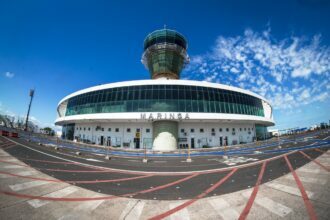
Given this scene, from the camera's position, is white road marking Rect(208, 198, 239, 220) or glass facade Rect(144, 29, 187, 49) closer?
white road marking Rect(208, 198, 239, 220)

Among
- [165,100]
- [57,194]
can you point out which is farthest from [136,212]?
[165,100]

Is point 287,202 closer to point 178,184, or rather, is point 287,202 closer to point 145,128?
point 178,184

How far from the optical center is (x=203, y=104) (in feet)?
101

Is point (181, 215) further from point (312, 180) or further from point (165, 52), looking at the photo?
point (165, 52)

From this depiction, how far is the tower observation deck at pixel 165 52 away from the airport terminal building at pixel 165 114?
1349 centimetres

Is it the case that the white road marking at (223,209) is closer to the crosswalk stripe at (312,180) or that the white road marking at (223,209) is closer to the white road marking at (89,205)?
the white road marking at (89,205)

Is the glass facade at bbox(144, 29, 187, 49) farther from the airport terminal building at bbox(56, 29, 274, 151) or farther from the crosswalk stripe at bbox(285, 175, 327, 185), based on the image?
the crosswalk stripe at bbox(285, 175, 327, 185)

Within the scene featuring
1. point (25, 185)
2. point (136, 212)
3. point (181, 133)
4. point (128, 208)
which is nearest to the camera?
point (136, 212)

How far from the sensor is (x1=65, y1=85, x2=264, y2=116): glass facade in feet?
96.3

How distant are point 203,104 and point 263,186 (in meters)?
24.7

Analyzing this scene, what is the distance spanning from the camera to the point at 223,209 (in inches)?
193

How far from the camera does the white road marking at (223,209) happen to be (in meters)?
4.48

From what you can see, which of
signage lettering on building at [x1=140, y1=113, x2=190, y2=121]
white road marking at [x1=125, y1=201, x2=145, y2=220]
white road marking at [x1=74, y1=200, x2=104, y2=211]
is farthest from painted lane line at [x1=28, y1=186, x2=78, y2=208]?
signage lettering on building at [x1=140, y1=113, x2=190, y2=121]

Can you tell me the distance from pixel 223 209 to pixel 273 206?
5.82 feet
